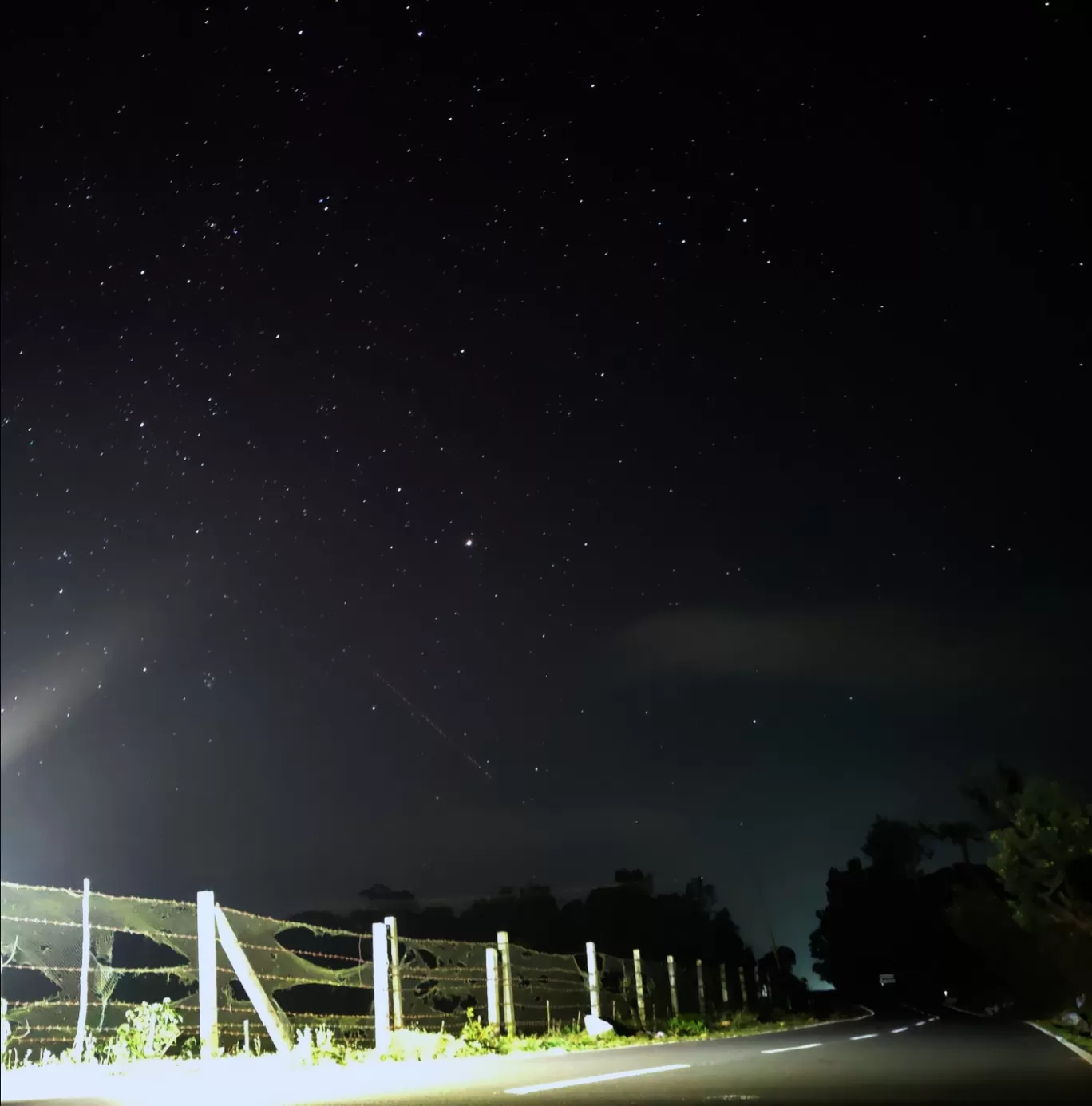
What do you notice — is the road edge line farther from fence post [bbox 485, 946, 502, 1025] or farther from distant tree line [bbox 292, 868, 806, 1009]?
distant tree line [bbox 292, 868, 806, 1009]

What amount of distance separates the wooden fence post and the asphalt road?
1.08 m

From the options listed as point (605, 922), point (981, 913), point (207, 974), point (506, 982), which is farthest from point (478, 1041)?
point (605, 922)

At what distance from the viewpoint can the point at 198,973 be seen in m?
13.5

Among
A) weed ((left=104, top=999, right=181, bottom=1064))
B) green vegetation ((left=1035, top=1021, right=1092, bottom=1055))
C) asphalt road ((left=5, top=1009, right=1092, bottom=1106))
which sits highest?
weed ((left=104, top=999, right=181, bottom=1064))

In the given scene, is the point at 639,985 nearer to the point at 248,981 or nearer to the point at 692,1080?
the point at 248,981

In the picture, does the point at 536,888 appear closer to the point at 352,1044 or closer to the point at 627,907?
the point at 627,907

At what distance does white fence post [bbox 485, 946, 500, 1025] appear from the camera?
18.7 metres

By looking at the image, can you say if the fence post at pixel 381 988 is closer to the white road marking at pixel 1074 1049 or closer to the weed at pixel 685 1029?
the white road marking at pixel 1074 1049

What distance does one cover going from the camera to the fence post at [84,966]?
1186 cm

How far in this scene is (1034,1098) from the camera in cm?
895

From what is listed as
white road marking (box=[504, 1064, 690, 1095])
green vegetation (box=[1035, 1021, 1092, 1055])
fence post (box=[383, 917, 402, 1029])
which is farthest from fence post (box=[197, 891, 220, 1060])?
green vegetation (box=[1035, 1021, 1092, 1055])

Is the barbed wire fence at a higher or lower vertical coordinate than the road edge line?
higher

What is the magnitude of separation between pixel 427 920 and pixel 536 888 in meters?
8.65

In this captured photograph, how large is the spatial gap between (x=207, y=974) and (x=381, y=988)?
2887mm
